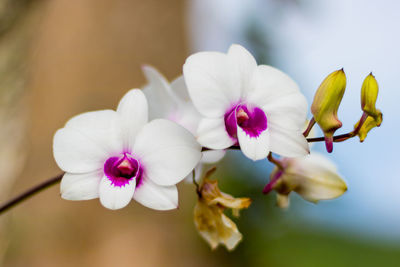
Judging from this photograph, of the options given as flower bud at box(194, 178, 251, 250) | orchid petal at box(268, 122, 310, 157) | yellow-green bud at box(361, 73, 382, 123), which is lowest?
flower bud at box(194, 178, 251, 250)

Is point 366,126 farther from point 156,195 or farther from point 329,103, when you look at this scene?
point 156,195

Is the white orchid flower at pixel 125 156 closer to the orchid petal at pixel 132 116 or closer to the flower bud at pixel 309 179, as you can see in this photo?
the orchid petal at pixel 132 116

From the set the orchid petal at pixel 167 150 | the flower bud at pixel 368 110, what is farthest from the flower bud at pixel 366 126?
the orchid petal at pixel 167 150

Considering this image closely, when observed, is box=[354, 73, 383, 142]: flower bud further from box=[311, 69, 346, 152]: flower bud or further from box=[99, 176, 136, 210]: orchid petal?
box=[99, 176, 136, 210]: orchid petal

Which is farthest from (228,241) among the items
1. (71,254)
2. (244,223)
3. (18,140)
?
(244,223)

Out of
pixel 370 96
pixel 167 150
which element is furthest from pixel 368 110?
pixel 167 150

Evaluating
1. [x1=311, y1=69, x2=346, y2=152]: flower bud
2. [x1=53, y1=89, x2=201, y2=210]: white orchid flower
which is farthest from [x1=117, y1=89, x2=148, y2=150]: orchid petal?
[x1=311, y1=69, x2=346, y2=152]: flower bud
